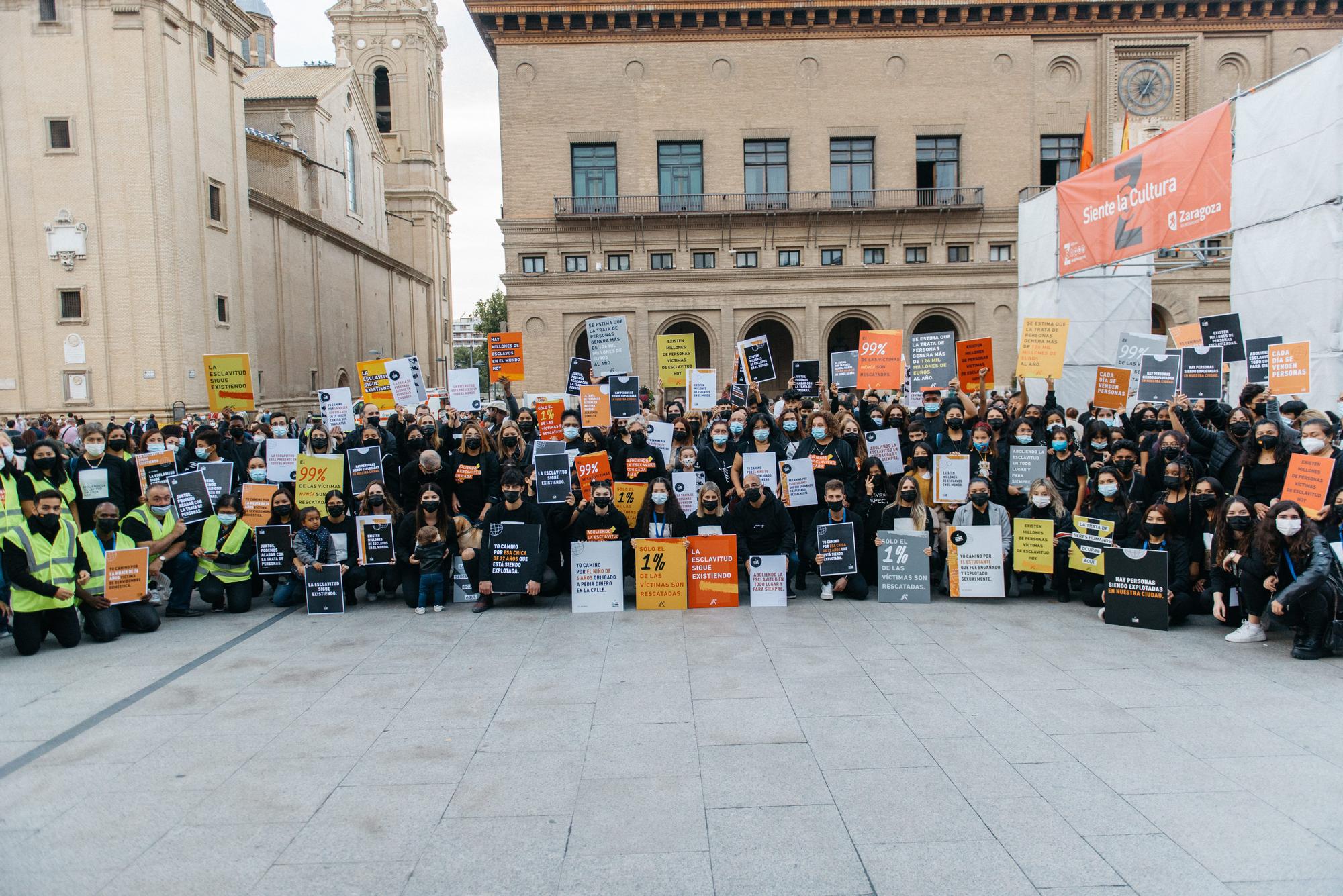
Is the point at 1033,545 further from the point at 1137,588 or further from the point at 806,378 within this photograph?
the point at 806,378

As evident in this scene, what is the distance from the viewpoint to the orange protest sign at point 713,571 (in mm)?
9844

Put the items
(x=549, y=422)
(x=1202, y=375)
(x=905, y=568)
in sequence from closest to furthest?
(x=905, y=568), (x=1202, y=375), (x=549, y=422)

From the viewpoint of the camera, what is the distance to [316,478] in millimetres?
11148

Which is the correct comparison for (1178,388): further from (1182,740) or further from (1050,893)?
(1050,893)

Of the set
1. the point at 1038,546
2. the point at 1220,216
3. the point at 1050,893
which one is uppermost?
the point at 1220,216

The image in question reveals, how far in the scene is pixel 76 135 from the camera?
27047 mm

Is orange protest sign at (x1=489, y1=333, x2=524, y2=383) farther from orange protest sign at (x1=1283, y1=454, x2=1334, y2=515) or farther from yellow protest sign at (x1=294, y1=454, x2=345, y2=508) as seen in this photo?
orange protest sign at (x1=1283, y1=454, x2=1334, y2=515)

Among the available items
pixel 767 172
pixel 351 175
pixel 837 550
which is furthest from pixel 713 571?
pixel 351 175

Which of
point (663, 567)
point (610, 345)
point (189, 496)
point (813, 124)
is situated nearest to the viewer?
point (663, 567)

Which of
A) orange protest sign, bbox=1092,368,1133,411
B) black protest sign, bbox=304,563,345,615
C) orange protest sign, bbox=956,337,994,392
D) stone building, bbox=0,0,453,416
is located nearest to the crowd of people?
black protest sign, bbox=304,563,345,615

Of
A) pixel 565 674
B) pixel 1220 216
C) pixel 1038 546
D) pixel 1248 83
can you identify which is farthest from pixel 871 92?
pixel 565 674

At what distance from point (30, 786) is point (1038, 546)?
9.10 m

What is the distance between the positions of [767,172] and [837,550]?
2969 cm

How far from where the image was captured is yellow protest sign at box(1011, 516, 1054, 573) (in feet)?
32.2
